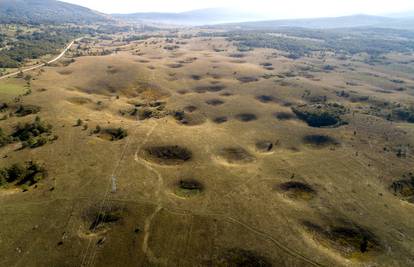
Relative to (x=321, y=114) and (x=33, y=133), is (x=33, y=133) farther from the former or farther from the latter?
(x=321, y=114)

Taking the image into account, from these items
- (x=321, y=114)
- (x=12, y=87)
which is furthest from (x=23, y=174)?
(x=321, y=114)

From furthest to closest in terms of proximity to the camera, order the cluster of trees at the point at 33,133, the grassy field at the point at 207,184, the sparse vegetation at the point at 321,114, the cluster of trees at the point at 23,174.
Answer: the sparse vegetation at the point at 321,114 → the cluster of trees at the point at 33,133 → the cluster of trees at the point at 23,174 → the grassy field at the point at 207,184

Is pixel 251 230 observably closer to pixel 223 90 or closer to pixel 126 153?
pixel 126 153

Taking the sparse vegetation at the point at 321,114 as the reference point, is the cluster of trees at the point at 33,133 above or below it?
above

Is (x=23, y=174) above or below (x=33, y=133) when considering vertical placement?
below

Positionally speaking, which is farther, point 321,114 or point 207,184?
point 321,114

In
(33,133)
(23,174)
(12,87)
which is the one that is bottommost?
(23,174)

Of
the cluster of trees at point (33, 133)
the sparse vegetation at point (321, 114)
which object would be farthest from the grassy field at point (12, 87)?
the sparse vegetation at point (321, 114)

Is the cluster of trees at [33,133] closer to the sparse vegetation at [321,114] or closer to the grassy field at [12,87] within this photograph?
the grassy field at [12,87]
